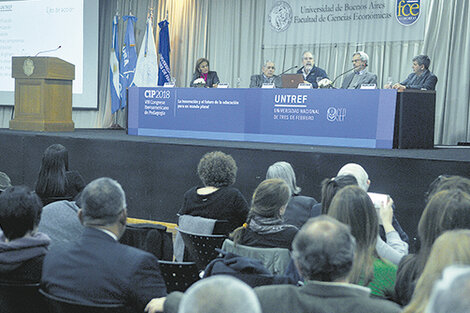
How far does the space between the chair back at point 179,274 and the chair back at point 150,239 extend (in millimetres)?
510

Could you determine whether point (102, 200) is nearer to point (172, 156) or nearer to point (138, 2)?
point (172, 156)

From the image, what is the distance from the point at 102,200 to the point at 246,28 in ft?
26.1

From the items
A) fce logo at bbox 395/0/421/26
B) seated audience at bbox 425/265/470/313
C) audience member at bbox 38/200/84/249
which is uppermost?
fce logo at bbox 395/0/421/26

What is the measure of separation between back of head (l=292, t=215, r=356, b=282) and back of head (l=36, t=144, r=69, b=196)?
9.95ft

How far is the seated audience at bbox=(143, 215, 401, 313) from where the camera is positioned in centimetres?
150

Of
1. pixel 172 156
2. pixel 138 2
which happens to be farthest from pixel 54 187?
pixel 138 2

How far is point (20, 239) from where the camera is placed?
2250 mm

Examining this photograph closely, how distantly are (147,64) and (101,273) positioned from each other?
27.1ft

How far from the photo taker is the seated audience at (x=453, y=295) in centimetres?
92

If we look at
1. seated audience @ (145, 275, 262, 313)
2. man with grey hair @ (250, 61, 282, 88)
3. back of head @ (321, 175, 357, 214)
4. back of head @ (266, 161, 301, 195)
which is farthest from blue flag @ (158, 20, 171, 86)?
seated audience @ (145, 275, 262, 313)

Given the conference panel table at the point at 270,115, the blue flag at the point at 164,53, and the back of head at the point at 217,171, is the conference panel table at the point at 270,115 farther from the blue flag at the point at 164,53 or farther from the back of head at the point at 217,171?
the blue flag at the point at 164,53

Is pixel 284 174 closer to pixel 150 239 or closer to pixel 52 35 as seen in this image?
pixel 150 239

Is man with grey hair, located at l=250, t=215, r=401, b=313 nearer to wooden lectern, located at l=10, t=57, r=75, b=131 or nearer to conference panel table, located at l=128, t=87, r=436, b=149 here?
conference panel table, located at l=128, t=87, r=436, b=149

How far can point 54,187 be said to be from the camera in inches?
165
